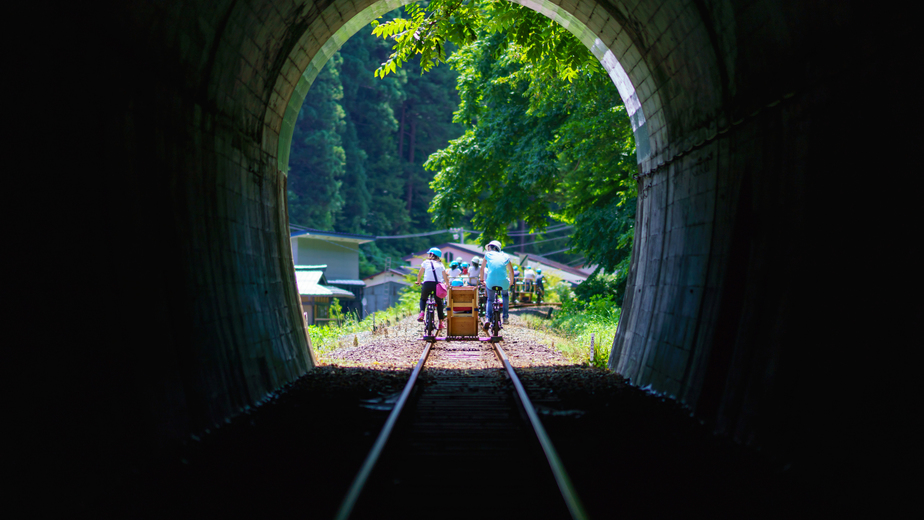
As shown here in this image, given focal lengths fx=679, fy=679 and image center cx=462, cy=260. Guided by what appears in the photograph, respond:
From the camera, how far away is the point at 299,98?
9.70 m

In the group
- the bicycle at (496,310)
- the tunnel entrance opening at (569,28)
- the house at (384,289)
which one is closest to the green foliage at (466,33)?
the tunnel entrance opening at (569,28)

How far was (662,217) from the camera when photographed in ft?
28.5

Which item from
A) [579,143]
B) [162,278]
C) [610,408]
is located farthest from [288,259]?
[579,143]

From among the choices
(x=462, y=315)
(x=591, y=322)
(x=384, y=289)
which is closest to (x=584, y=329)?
(x=591, y=322)

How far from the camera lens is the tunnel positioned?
420cm

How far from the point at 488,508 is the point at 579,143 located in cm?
1547

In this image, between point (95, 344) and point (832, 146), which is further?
point (832, 146)

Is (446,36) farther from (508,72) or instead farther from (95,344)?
(508,72)

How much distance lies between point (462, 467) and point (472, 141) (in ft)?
65.3

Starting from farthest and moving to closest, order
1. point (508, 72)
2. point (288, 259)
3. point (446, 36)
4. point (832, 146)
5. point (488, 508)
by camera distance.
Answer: point (508, 72) → point (446, 36) → point (288, 259) → point (832, 146) → point (488, 508)

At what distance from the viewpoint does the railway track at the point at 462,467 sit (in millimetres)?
3762

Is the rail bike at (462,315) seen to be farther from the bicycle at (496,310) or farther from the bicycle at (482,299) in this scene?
the bicycle at (482,299)

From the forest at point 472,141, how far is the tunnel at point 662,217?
11.3 feet

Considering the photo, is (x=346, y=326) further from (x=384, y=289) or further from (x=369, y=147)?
(x=369, y=147)
